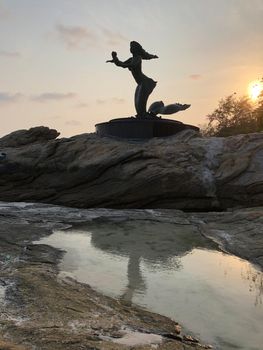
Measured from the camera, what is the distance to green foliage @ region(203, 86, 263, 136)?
41.8 metres

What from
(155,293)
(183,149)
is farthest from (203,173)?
(155,293)

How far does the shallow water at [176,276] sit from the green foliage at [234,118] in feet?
101

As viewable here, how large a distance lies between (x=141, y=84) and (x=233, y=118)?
26.3m

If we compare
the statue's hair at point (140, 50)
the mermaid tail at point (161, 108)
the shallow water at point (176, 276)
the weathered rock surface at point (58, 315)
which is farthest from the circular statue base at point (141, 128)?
the weathered rock surface at point (58, 315)

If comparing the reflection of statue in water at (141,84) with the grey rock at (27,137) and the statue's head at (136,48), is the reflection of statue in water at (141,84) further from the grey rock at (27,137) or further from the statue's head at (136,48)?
the grey rock at (27,137)

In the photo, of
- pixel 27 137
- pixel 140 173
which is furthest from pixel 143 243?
pixel 27 137

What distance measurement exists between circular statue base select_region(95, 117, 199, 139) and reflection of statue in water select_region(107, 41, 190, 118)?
702mm

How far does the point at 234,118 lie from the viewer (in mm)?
45562

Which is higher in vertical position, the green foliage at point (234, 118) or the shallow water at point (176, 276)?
the green foliage at point (234, 118)

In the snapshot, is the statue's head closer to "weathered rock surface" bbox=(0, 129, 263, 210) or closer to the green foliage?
"weathered rock surface" bbox=(0, 129, 263, 210)

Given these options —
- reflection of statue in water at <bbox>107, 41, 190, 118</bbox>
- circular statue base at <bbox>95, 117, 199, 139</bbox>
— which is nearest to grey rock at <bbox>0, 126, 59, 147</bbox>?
circular statue base at <bbox>95, 117, 199, 139</bbox>

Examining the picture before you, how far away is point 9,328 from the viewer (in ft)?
14.9

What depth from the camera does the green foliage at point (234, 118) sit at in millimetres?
41781

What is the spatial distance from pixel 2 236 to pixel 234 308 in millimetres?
5856
